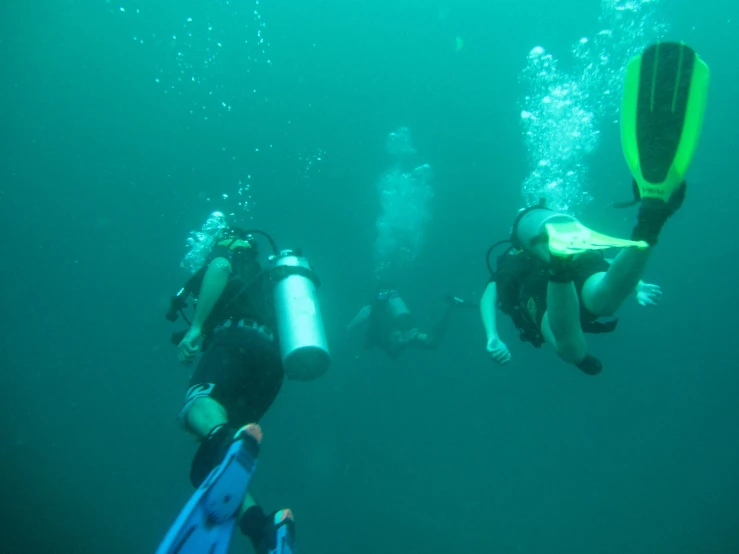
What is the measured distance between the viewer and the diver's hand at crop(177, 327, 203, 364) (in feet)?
10.5

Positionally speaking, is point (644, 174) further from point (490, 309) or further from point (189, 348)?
point (189, 348)

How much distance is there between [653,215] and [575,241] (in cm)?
39

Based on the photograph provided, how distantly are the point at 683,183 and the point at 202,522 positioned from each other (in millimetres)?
3229

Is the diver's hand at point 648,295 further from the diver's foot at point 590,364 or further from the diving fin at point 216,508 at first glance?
the diving fin at point 216,508

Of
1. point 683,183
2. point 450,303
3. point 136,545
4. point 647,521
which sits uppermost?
point 450,303

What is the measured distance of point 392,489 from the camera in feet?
87.3

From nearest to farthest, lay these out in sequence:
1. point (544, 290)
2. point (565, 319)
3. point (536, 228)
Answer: point (565, 319) < point (536, 228) < point (544, 290)

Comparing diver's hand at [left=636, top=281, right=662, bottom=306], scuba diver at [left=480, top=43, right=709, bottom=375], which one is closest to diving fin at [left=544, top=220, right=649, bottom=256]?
scuba diver at [left=480, top=43, right=709, bottom=375]

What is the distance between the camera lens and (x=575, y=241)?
2311mm

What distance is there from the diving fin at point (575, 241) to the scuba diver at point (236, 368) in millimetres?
2178

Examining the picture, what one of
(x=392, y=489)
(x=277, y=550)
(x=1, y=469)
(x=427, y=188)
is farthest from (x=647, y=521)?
(x=1, y=469)

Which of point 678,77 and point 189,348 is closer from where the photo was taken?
point 678,77

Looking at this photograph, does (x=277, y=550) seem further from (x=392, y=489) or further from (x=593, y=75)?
(x=593, y=75)

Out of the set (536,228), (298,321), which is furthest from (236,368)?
(536,228)
